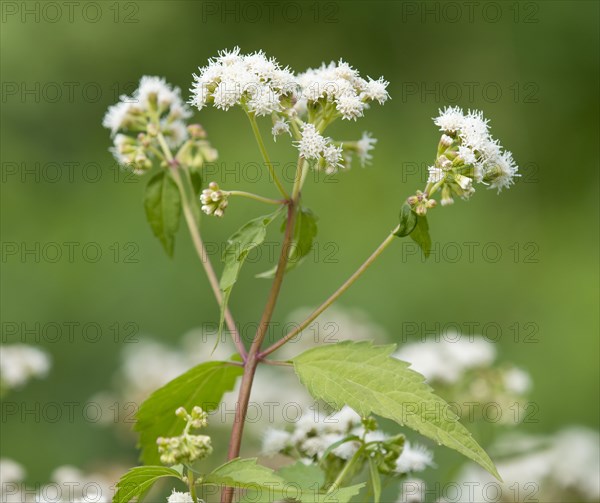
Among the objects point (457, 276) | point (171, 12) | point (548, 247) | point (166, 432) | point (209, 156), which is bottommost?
point (166, 432)

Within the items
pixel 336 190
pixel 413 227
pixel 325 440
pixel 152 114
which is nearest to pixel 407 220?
pixel 413 227

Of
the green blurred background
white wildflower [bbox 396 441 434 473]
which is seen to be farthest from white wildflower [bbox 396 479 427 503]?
the green blurred background

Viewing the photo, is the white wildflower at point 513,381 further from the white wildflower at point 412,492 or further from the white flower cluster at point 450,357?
the white wildflower at point 412,492

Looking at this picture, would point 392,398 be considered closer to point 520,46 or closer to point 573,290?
point 573,290

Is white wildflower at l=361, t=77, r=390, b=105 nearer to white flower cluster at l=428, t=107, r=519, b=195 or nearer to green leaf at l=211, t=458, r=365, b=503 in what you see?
white flower cluster at l=428, t=107, r=519, b=195

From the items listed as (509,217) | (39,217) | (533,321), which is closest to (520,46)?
(509,217)

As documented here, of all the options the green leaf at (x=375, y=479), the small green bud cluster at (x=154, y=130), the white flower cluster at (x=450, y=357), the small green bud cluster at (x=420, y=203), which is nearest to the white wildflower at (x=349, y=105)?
the small green bud cluster at (x=420, y=203)

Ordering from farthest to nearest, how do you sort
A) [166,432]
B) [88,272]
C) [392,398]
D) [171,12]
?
[171,12], [88,272], [166,432], [392,398]

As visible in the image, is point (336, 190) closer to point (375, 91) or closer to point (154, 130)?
point (154, 130)
